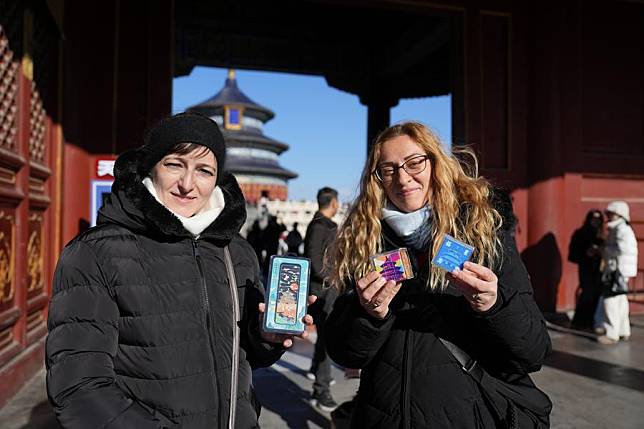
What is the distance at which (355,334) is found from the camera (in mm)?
1694

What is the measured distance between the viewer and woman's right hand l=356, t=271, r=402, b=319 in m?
1.55

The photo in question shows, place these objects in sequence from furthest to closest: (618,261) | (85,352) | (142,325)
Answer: (618,261) → (142,325) → (85,352)

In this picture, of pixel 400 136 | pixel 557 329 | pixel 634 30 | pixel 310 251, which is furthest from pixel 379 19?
pixel 400 136

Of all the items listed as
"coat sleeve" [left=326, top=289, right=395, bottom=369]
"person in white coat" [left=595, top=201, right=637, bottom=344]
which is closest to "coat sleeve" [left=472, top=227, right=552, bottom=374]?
"coat sleeve" [left=326, top=289, right=395, bottom=369]

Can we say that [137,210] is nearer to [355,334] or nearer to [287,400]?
[355,334]

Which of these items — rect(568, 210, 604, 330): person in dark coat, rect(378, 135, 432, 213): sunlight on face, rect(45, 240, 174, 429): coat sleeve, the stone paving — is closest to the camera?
rect(45, 240, 174, 429): coat sleeve

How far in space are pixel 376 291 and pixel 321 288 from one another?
2.88 metres

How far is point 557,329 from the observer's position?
7.32 metres

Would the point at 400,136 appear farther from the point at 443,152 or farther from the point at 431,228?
the point at 431,228

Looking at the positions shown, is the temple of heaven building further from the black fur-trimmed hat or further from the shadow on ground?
the black fur-trimmed hat

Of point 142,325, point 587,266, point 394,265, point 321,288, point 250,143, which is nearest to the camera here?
point 142,325

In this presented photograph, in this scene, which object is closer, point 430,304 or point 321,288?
→ point 430,304

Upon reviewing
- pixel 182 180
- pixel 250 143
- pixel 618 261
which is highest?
pixel 250 143

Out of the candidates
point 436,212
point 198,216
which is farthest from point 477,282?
point 198,216
